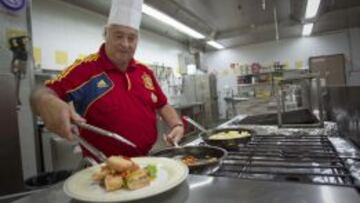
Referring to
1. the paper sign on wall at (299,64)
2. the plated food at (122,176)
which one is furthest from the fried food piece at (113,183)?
the paper sign on wall at (299,64)

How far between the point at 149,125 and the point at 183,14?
13.2 ft

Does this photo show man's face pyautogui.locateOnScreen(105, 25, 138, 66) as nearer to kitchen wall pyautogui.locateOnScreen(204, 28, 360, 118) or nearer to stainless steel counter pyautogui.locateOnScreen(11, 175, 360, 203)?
stainless steel counter pyautogui.locateOnScreen(11, 175, 360, 203)

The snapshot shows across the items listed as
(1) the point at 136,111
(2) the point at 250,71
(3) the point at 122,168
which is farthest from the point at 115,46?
(2) the point at 250,71

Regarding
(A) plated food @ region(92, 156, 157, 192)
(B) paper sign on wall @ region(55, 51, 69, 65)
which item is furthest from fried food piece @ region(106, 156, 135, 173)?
(B) paper sign on wall @ region(55, 51, 69, 65)

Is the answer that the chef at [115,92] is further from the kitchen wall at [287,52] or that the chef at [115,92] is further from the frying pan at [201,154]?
the kitchen wall at [287,52]

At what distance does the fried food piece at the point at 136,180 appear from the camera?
2.31 feet

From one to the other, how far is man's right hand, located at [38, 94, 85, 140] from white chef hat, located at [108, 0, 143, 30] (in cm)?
64

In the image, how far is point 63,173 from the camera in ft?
7.74

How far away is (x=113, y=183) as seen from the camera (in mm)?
710

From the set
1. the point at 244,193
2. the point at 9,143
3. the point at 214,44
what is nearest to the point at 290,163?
the point at 244,193

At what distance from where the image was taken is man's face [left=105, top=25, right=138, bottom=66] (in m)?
1.45

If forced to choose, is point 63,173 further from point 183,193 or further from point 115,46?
point 183,193

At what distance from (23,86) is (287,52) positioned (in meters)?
8.39

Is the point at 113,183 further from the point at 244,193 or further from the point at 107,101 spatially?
the point at 107,101
